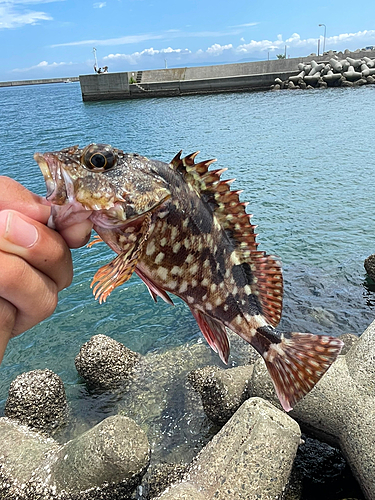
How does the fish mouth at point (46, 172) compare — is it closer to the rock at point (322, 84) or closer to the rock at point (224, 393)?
the rock at point (224, 393)

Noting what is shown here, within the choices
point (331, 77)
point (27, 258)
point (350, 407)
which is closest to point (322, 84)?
point (331, 77)

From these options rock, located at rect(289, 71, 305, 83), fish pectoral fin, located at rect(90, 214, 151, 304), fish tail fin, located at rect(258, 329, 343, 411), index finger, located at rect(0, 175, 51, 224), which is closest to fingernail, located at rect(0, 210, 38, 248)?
index finger, located at rect(0, 175, 51, 224)

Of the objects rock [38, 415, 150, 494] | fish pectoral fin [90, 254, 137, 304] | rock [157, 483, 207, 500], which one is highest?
fish pectoral fin [90, 254, 137, 304]

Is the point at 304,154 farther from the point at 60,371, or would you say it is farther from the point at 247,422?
the point at 247,422

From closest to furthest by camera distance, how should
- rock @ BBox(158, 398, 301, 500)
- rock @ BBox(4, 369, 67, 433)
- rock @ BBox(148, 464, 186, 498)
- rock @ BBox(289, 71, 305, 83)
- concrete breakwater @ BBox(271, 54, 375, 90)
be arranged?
rock @ BBox(158, 398, 301, 500) → rock @ BBox(148, 464, 186, 498) → rock @ BBox(4, 369, 67, 433) → concrete breakwater @ BBox(271, 54, 375, 90) → rock @ BBox(289, 71, 305, 83)

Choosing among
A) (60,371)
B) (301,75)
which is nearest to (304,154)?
(60,371)

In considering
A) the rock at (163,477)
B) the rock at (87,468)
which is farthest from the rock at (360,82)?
the rock at (87,468)

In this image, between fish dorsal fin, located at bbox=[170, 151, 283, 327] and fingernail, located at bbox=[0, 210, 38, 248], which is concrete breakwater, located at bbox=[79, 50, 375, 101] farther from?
fingernail, located at bbox=[0, 210, 38, 248]
